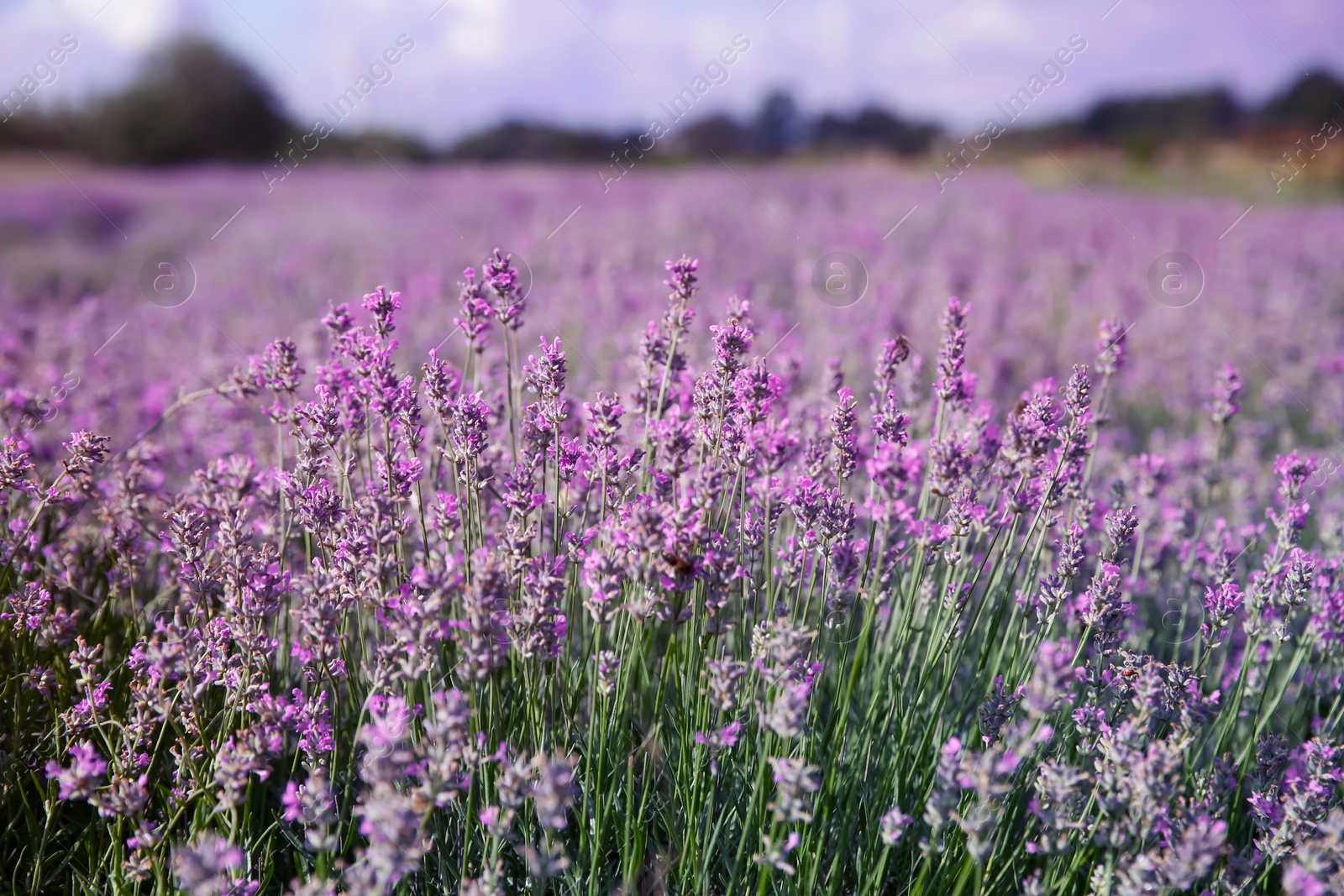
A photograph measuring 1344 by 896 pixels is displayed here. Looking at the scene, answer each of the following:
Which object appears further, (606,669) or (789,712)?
(606,669)

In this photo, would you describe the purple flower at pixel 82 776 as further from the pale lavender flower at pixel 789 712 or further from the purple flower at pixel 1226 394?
the purple flower at pixel 1226 394

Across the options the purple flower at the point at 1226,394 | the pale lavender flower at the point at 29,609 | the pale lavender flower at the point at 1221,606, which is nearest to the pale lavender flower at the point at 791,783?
the pale lavender flower at the point at 1221,606

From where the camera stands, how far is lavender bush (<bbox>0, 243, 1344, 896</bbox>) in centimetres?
138

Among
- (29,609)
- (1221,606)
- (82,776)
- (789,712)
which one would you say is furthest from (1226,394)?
(29,609)

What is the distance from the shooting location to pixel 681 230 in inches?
393

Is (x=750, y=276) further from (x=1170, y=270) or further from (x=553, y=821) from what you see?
(x=553, y=821)

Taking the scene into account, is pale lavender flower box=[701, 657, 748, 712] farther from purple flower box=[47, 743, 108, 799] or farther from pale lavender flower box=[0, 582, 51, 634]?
pale lavender flower box=[0, 582, 51, 634]

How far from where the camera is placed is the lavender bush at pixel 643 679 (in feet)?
4.54

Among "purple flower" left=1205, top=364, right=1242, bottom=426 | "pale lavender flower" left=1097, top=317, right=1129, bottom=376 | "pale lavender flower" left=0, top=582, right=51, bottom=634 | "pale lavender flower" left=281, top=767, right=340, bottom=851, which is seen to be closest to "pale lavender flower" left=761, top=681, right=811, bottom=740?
"pale lavender flower" left=281, top=767, right=340, bottom=851

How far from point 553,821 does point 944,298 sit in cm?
552

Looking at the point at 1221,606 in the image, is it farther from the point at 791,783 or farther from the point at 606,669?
the point at 606,669

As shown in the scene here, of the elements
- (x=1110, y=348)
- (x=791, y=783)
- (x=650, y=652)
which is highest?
(x=1110, y=348)

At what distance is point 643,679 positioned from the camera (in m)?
1.80

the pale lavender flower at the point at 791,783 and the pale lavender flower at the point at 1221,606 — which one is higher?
the pale lavender flower at the point at 1221,606
